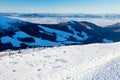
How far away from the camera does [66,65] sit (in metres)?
31.2

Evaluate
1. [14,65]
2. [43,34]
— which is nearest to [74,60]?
[14,65]

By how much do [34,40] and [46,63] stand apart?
446 feet

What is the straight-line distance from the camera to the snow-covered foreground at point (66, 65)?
85.2 feet

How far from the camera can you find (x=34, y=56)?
1441 inches

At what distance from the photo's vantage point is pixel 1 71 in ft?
102

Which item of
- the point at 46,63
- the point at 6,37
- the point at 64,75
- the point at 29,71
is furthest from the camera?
the point at 6,37

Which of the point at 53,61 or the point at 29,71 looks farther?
the point at 53,61

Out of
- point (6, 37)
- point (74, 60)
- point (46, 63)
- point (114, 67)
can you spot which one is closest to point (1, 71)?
point (46, 63)

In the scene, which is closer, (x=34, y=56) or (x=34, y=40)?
(x=34, y=56)

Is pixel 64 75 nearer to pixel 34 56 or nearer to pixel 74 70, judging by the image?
pixel 74 70

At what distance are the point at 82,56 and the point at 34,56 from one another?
5904 mm

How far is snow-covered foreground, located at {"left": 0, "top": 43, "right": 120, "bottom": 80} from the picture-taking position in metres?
26.0

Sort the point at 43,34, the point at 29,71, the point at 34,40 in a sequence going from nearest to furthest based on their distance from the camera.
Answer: the point at 29,71
the point at 34,40
the point at 43,34

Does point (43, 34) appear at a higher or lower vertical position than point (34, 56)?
lower
